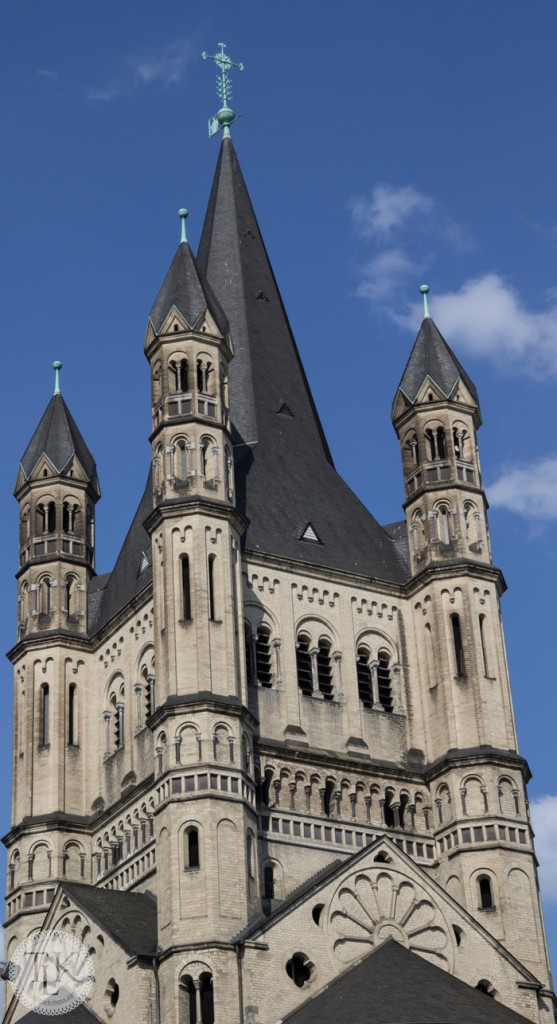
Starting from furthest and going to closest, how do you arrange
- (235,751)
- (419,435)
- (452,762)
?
(419,435) < (452,762) < (235,751)

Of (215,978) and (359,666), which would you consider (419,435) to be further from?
(215,978)

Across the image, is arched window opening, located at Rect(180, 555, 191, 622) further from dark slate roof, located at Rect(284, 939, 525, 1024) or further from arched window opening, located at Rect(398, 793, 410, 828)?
dark slate roof, located at Rect(284, 939, 525, 1024)

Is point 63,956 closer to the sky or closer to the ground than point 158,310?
closer to the ground

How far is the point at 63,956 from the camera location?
47188 mm

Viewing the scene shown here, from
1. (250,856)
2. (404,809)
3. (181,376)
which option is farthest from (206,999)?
(181,376)

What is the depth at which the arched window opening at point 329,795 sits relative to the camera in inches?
1946

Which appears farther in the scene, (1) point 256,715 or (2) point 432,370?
(2) point 432,370

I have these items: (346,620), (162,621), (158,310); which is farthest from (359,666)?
(158,310)

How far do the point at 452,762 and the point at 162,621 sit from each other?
8017mm

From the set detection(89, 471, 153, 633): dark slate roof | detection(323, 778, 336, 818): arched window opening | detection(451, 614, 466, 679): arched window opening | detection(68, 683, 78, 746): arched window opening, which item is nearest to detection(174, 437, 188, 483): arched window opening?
detection(89, 471, 153, 633): dark slate roof

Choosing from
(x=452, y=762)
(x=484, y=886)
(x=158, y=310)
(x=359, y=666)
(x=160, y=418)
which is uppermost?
(x=158, y=310)

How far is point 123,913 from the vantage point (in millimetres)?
46625

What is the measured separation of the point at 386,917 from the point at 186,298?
55.5 ft

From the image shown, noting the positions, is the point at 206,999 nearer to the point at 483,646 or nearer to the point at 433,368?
the point at 483,646
